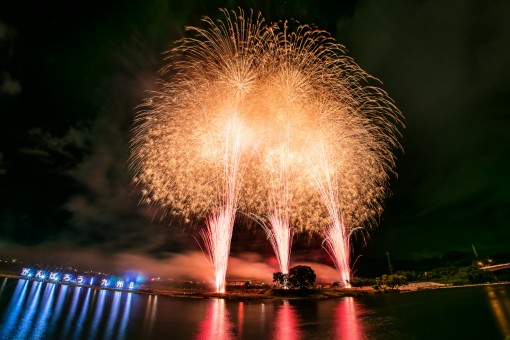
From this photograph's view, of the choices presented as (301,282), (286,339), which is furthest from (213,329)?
(301,282)

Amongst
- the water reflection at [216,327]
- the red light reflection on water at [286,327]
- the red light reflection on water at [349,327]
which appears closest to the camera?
the red light reflection on water at [349,327]

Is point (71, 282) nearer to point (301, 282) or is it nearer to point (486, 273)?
point (301, 282)

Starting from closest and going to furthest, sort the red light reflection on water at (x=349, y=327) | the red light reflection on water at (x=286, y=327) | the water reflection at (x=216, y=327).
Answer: the red light reflection on water at (x=349, y=327), the red light reflection on water at (x=286, y=327), the water reflection at (x=216, y=327)

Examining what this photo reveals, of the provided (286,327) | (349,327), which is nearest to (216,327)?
(286,327)

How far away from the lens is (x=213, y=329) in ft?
69.7

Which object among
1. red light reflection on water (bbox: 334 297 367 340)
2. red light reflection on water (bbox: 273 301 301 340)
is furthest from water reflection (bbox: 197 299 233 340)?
red light reflection on water (bbox: 334 297 367 340)

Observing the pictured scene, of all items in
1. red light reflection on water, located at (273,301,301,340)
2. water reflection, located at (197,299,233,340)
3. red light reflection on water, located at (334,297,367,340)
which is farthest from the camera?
water reflection, located at (197,299,233,340)

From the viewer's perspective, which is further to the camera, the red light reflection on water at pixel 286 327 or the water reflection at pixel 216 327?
the water reflection at pixel 216 327

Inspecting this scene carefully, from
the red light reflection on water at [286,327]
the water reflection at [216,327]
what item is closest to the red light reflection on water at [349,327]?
the red light reflection on water at [286,327]

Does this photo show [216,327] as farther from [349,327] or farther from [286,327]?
[349,327]

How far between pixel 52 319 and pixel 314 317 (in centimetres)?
2537

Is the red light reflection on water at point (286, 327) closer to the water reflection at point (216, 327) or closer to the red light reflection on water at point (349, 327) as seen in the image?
the red light reflection on water at point (349, 327)

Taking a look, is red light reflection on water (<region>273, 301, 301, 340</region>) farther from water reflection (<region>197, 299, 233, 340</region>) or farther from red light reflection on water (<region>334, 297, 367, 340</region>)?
water reflection (<region>197, 299, 233, 340</region>)

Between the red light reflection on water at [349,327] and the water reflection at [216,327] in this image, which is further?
the water reflection at [216,327]
